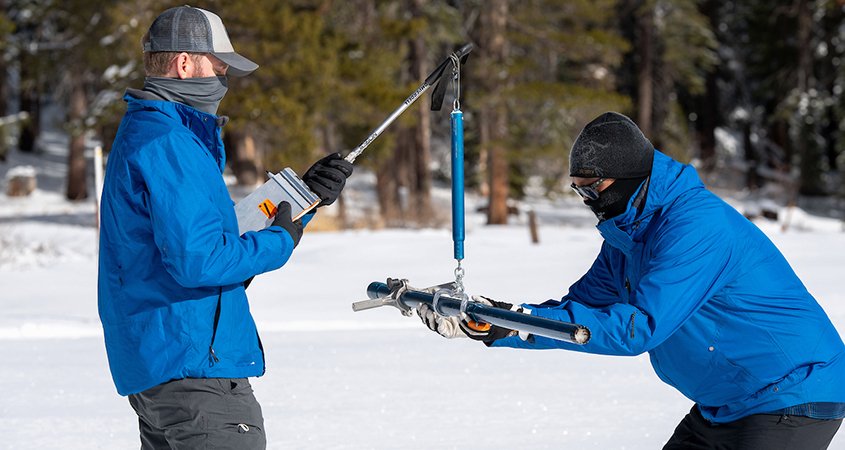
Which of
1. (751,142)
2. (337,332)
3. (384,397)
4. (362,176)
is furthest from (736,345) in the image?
(751,142)

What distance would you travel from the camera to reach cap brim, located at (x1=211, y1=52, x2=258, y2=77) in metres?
3.23

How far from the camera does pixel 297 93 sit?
2319 cm

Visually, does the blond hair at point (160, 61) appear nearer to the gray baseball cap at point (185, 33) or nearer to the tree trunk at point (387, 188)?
the gray baseball cap at point (185, 33)

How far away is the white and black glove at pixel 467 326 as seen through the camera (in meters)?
2.97

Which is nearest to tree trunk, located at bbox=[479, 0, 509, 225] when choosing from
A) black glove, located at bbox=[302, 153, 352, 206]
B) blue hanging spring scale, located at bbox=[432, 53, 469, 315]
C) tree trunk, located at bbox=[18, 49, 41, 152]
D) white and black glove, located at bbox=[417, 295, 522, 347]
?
tree trunk, located at bbox=[18, 49, 41, 152]

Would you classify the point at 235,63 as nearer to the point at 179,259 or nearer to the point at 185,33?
the point at 185,33

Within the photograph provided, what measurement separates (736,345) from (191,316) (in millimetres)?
1547

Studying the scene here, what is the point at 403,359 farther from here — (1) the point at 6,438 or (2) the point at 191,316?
(2) the point at 191,316

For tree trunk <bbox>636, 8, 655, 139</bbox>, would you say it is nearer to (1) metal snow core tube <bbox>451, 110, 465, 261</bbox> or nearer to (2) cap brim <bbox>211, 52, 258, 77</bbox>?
(1) metal snow core tube <bbox>451, 110, 465, 261</bbox>

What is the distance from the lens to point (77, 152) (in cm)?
3172

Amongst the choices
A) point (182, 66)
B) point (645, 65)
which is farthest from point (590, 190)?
Answer: point (645, 65)

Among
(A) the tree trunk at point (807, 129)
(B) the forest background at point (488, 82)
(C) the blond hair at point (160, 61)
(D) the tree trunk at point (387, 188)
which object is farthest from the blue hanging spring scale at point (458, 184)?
(A) the tree trunk at point (807, 129)

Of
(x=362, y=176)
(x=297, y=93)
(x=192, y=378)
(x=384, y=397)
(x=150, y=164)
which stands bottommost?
(x=362, y=176)

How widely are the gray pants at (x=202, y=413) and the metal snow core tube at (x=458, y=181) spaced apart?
79 cm
